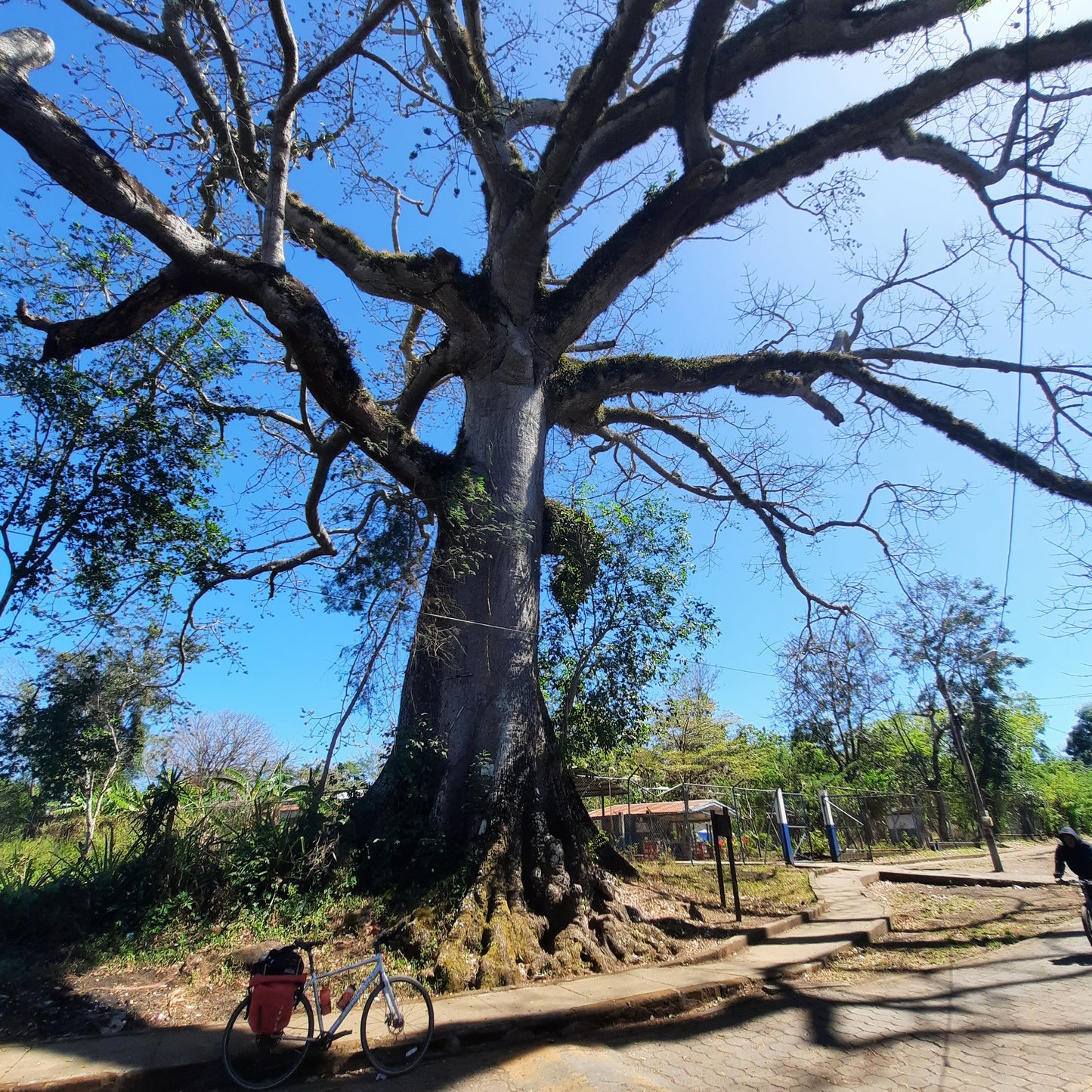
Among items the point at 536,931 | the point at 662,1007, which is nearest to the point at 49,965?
the point at 536,931

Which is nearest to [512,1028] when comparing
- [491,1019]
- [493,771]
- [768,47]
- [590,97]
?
[491,1019]

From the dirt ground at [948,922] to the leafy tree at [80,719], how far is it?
740 centimetres

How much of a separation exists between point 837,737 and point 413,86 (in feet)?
96.2

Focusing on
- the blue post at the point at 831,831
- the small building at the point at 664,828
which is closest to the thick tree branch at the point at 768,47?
the small building at the point at 664,828

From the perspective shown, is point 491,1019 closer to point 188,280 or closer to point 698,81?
point 188,280

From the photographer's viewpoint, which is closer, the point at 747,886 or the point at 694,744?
the point at 747,886

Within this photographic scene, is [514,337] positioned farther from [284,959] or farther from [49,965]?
[49,965]

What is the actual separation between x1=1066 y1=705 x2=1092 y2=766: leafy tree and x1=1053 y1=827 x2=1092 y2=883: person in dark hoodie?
186 feet

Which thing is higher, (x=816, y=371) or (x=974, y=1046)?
(x=816, y=371)

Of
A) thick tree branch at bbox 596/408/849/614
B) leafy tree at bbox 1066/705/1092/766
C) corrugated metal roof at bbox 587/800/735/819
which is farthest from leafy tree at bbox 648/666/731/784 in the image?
leafy tree at bbox 1066/705/1092/766

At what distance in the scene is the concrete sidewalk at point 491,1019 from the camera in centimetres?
364

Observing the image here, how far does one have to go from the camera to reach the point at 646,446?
1247cm

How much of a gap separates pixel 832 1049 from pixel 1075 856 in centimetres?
446

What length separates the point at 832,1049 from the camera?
13.7 feet
